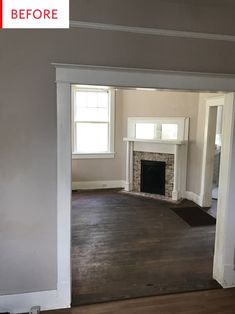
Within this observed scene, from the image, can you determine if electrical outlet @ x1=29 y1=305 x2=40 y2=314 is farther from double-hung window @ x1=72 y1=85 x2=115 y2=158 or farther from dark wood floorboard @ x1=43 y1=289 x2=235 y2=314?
double-hung window @ x1=72 y1=85 x2=115 y2=158

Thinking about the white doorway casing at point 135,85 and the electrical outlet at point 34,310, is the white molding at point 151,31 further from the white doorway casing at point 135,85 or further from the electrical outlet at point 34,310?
the electrical outlet at point 34,310

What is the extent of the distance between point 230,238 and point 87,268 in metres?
1.62

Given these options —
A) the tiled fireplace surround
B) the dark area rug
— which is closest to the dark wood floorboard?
the dark area rug

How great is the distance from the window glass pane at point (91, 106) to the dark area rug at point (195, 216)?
111 inches

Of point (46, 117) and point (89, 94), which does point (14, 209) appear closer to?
point (46, 117)

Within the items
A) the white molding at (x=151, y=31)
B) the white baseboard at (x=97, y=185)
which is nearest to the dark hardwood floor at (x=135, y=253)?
the white baseboard at (x=97, y=185)

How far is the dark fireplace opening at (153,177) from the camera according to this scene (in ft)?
19.8

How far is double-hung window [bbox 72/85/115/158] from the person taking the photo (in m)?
6.32

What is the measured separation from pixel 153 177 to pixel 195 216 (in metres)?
1.56

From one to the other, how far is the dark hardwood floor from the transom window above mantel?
5.41ft

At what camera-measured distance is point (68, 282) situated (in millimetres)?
2469

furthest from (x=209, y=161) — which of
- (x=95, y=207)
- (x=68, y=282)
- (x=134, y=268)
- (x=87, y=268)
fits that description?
(x=68, y=282)

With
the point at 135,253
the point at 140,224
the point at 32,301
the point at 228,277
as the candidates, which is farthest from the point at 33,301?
the point at 140,224

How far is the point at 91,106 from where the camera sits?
6406mm
